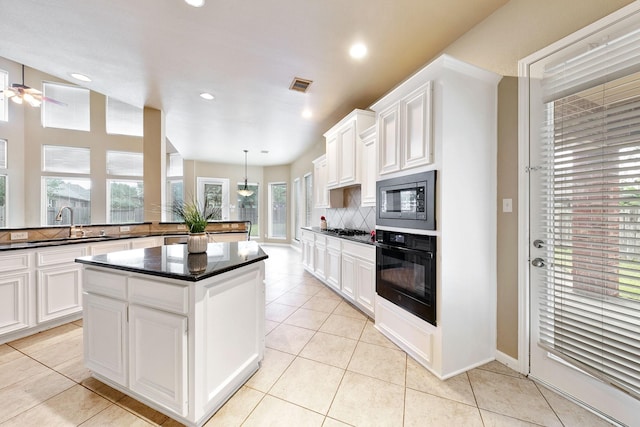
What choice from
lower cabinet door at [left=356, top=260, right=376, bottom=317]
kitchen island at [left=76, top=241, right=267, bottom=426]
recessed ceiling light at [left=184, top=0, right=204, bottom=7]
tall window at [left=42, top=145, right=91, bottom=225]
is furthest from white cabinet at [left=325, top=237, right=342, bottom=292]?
tall window at [left=42, top=145, right=91, bottom=225]

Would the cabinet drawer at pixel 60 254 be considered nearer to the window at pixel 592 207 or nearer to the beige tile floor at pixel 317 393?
the beige tile floor at pixel 317 393

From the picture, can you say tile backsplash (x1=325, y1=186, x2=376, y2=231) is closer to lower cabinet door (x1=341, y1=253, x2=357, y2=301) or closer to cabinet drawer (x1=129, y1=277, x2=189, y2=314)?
lower cabinet door (x1=341, y1=253, x2=357, y2=301)

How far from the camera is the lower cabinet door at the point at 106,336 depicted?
59.7 inches

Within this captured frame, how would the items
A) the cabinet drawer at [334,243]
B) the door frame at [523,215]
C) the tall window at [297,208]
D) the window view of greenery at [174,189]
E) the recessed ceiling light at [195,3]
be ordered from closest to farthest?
the door frame at [523,215]
the recessed ceiling light at [195,3]
the cabinet drawer at [334,243]
the tall window at [297,208]
the window view of greenery at [174,189]

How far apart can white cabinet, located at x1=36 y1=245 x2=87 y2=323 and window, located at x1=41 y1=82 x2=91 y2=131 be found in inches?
192

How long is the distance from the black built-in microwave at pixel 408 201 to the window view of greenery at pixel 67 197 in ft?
21.3

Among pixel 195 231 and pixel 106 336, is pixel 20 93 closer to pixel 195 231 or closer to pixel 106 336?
pixel 195 231

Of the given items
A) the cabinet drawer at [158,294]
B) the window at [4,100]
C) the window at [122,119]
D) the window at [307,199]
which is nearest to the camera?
the cabinet drawer at [158,294]

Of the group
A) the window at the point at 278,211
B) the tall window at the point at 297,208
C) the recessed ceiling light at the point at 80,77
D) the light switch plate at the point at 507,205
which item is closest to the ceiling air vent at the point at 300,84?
the light switch plate at the point at 507,205

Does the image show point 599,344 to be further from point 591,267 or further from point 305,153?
point 305,153

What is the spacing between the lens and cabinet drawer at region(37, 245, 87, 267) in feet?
7.95

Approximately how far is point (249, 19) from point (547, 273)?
9.71ft

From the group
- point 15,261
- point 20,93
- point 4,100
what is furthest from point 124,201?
point 15,261

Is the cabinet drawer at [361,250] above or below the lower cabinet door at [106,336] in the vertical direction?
above
